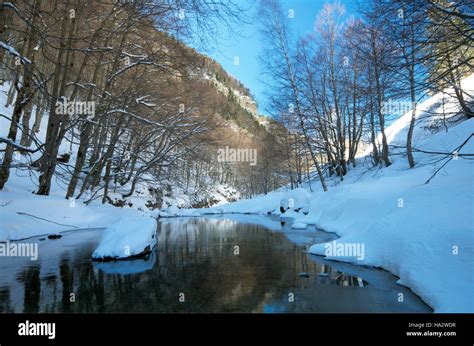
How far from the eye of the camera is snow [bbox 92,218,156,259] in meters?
8.23

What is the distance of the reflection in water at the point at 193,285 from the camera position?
15.2 feet

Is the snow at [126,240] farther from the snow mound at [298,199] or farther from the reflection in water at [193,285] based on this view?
the snow mound at [298,199]

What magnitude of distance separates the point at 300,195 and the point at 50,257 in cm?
1595

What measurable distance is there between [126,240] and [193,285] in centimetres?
387

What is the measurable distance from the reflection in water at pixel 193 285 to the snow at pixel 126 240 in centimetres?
38

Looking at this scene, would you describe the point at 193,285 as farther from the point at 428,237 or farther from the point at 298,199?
the point at 298,199

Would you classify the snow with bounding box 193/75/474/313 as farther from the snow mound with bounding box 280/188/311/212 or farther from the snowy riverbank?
the snow mound with bounding box 280/188/311/212

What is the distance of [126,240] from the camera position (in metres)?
8.74

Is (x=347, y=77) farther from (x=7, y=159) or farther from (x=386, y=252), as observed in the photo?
(x=7, y=159)

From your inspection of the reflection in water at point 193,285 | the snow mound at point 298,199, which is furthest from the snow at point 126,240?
the snow mound at point 298,199

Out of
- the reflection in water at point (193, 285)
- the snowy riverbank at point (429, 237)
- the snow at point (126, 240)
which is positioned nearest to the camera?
the snowy riverbank at point (429, 237)

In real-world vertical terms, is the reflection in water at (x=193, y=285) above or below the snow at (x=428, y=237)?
below

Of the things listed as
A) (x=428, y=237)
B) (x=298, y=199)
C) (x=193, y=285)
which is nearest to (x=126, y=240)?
(x=193, y=285)
